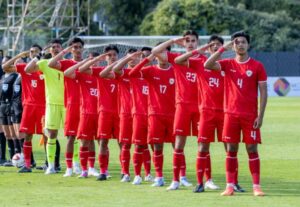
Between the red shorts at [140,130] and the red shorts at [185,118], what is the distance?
3.54 ft

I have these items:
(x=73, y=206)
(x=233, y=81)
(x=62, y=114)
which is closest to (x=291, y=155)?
(x=62, y=114)

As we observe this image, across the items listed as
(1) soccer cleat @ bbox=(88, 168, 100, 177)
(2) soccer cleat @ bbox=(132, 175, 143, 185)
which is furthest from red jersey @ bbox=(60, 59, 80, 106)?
(2) soccer cleat @ bbox=(132, 175, 143, 185)

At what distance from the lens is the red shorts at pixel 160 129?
18.3 metres

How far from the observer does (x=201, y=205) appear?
15562 mm

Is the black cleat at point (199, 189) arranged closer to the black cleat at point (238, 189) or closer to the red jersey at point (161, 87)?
the black cleat at point (238, 189)

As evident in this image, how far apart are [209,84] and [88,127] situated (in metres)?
3.24

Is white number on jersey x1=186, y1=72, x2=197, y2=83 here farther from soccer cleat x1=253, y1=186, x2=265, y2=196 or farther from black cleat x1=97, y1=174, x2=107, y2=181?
black cleat x1=97, y1=174, x2=107, y2=181

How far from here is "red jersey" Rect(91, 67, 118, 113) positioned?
65.1ft

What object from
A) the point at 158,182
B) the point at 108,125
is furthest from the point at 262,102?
the point at 108,125

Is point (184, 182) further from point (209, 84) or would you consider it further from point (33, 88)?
point (33, 88)

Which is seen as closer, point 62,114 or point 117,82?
point 117,82

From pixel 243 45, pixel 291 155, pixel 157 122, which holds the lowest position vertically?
pixel 291 155

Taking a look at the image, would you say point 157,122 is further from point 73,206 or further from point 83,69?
point 73,206

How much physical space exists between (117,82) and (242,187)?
3.15m
